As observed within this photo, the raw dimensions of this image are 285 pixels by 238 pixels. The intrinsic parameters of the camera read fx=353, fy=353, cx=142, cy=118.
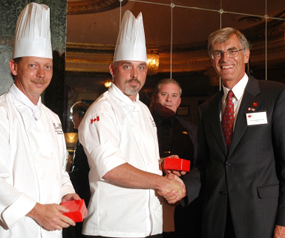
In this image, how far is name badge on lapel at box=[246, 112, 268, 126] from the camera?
1782mm

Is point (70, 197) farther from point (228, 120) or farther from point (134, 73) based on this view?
point (228, 120)

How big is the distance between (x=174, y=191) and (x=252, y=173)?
45 cm

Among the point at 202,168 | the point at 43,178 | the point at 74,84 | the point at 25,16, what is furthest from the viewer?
the point at 74,84

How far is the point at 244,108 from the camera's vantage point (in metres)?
1.86

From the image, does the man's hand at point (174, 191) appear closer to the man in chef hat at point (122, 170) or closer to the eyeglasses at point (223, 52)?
the man in chef hat at point (122, 170)

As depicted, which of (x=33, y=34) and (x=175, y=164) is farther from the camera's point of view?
(x=175, y=164)

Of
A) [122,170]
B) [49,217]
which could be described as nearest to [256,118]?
[122,170]

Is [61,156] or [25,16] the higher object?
[25,16]

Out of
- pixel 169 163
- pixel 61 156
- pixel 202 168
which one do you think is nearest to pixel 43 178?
pixel 61 156

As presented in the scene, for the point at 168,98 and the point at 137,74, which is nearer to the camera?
the point at 137,74

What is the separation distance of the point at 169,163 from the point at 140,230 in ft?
1.34

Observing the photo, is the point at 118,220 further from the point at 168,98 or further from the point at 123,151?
the point at 168,98

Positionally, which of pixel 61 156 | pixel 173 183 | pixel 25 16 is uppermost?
pixel 25 16

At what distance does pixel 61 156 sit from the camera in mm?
1774
